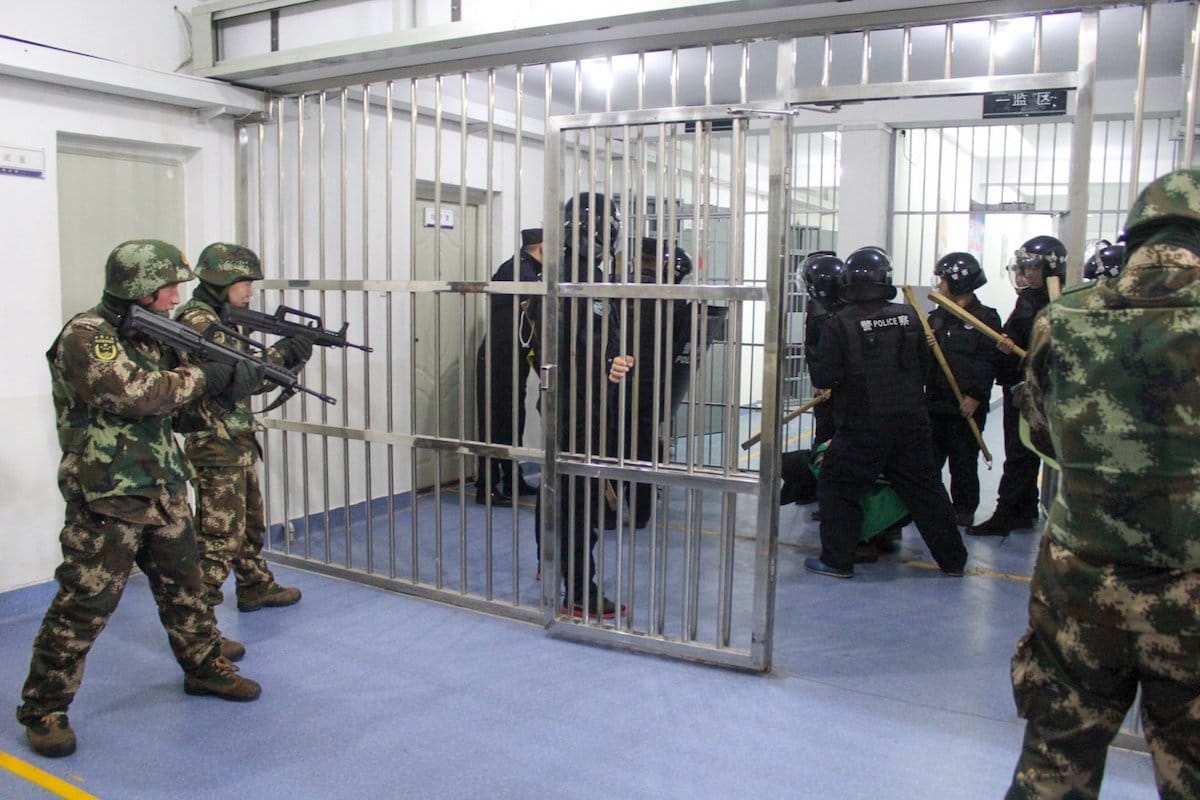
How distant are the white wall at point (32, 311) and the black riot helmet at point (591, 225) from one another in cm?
218

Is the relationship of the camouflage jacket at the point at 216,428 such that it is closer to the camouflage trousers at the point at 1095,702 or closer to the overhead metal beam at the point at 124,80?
the overhead metal beam at the point at 124,80


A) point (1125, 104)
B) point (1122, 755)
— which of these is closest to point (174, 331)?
point (1122, 755)

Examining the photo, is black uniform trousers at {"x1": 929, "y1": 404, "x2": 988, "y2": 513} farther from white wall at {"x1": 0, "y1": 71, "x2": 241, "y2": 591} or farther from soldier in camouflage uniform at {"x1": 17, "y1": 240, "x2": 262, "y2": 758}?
white wall at {"x1": 0, "y1": 71, "x2": 241, "y2": 591}

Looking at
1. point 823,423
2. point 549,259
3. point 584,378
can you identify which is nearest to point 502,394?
point 823,423

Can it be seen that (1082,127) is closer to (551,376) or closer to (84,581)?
(551,376)

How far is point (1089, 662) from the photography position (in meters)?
1.92

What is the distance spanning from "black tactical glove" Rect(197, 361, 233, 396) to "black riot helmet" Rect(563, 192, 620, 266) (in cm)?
136

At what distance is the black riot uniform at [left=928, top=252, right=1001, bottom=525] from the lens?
5172 mm

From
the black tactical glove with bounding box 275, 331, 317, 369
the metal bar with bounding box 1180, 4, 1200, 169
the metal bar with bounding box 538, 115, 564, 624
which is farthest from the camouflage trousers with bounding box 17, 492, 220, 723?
the metal bar with bounding box 1180, 4, 1200, 169

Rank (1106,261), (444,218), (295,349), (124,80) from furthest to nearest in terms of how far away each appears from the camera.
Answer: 1. (444,218)
2. (1106,261)
3. (124,80)
4. (295,349)

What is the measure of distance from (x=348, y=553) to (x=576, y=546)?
1.26 m

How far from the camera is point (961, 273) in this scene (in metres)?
5.15

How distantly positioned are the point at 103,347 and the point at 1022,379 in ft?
→ 15.6

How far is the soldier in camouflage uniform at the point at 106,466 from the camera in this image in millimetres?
2709
